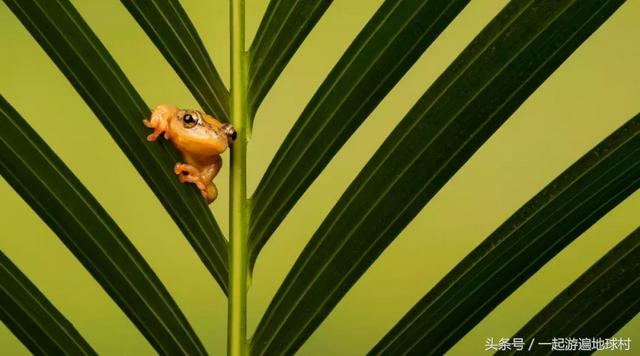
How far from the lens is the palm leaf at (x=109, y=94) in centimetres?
67

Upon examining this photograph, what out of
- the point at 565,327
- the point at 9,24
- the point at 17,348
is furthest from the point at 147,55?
the point at 565,327

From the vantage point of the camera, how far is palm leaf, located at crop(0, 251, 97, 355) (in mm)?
702

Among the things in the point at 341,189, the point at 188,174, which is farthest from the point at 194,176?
the point at 341,189

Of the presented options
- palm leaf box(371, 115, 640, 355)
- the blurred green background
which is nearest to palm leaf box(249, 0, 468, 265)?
palm leaf box(371, 115, 640, 355)

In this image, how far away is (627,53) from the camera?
1849mm

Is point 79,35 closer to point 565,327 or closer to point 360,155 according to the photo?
point 565,327

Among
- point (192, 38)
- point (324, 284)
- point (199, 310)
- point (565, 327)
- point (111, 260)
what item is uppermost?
point (192, 38)

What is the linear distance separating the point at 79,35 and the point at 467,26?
1347 millimetres

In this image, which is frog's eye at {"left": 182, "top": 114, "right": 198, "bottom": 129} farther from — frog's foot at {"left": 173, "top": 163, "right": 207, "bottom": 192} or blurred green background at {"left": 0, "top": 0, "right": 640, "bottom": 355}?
blurred green background at {"left": 0, "top": 0, "right": 640, "bottom": 355}

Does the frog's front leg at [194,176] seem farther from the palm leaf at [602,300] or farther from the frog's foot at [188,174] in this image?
the palm leaf at [602,300]

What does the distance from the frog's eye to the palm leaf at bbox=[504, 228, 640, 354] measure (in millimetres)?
348

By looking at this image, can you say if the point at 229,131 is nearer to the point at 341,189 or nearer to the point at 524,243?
the point at 524,243

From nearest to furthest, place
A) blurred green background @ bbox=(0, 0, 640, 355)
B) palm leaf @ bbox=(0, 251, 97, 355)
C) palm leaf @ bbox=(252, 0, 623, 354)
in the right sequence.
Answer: palm leaf @ bbox=(252, 0, 623, 354), palm leaf @ bbox=(0, 251, 97, 355), blurred green background @ bbox=(0, 0, 640, 355)

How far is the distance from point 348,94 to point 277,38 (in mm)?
87
